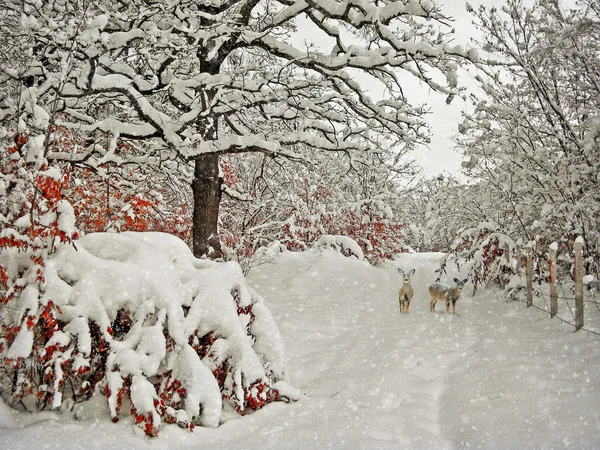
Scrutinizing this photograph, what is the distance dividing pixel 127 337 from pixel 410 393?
3043 millimetres

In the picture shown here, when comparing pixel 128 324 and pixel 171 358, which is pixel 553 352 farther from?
pixel 128 324

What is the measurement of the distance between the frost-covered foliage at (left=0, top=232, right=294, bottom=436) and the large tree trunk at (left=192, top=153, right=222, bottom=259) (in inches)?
166

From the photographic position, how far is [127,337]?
Result: 13.8 feet

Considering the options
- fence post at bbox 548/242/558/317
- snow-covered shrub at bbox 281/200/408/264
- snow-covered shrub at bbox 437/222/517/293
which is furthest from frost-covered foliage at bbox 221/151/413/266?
fence post at bbox 548/242/558/317

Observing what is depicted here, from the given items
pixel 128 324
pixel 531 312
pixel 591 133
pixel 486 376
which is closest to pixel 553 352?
pixel 486 376

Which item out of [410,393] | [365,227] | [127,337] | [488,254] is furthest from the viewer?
[365,227]

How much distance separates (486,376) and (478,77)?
769 centimetres

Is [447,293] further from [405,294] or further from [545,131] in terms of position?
[545,131]

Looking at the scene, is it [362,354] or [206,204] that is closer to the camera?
[362,354]

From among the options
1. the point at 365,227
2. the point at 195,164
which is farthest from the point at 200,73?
the point at 365,227

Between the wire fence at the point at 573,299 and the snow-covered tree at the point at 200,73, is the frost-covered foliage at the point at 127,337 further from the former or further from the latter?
the wire fence at the point at 573,299

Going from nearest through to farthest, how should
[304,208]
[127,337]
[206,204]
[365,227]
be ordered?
[127,337]
[206,204]
[304,208]
[365,227]

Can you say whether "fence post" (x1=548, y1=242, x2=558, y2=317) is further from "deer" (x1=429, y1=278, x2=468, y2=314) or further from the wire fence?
"deer" (x1=429, y1=278, x2=468, y2=314)

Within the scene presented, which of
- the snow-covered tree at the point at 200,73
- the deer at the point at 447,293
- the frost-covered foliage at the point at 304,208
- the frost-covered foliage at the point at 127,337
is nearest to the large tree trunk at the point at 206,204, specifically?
the snow-covered tree at the point at 200,73
